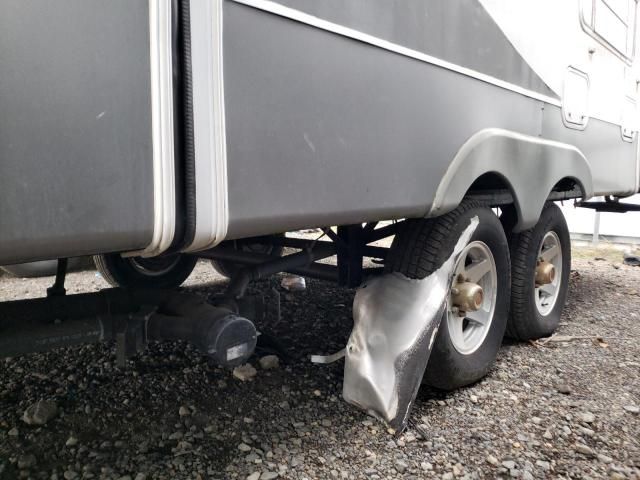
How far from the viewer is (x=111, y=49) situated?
1133mm

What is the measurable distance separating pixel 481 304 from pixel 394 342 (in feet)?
2.48

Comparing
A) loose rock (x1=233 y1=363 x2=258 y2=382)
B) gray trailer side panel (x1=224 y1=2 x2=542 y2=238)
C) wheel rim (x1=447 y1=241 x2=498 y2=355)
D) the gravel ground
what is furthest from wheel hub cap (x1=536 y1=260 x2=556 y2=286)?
loose rock (x1=233 y1=363 x2=258 y2=382)

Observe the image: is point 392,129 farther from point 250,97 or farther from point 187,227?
point 187,227

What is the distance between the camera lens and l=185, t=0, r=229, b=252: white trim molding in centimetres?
126

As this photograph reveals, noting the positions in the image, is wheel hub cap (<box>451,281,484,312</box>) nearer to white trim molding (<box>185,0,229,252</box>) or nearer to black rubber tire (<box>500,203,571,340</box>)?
black rubber tire (<box>500,203,571,340</box>)

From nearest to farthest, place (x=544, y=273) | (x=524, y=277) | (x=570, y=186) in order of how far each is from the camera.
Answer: (x=524, y=277) → (x=544, y=273) → (x=570, y=186)

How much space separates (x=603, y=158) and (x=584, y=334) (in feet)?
4.03

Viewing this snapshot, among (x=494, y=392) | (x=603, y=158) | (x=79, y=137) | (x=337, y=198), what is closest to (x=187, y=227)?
(x=79, y=137)

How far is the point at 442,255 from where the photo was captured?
2213mm

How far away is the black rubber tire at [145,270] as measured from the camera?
11.2ft

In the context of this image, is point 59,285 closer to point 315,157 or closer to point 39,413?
point 39,413

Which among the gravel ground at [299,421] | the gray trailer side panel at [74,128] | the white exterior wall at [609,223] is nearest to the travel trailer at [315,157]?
the gray trailer side panel at [74,128]

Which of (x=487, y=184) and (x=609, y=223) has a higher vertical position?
(x=487, y=184)

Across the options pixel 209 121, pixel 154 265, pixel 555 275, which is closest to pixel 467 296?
pixel 555 275
